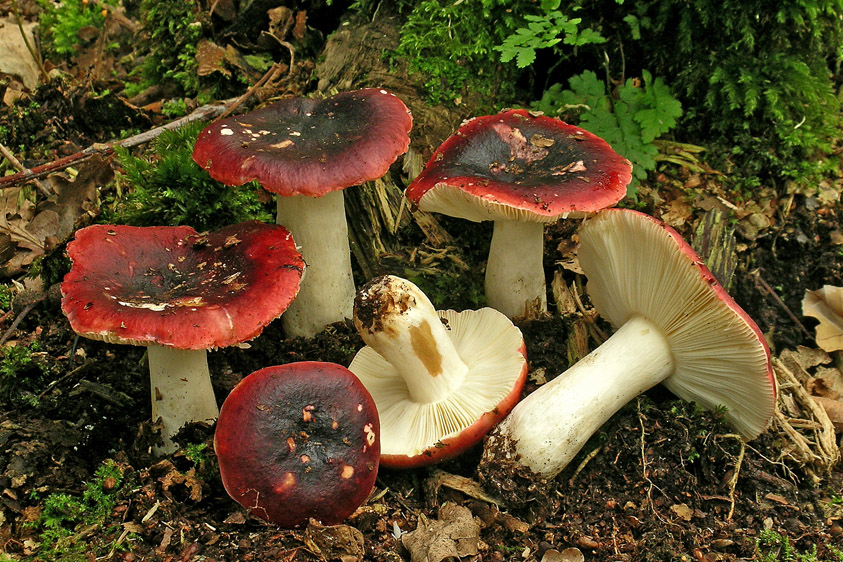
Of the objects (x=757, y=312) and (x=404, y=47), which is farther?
(x=404, y=47)

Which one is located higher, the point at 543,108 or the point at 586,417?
the point at 543,108

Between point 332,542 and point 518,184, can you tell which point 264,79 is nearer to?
point 518,184

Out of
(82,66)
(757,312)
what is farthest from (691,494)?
(82,66)

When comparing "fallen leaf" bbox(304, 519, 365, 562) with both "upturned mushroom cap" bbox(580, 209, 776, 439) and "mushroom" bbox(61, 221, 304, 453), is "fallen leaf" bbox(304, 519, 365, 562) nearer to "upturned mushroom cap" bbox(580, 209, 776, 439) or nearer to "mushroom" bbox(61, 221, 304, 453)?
"mushroom" bbox(61, 221, 304, 453)

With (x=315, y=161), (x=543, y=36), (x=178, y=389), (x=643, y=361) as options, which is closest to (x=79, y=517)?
(x=178, y=389)

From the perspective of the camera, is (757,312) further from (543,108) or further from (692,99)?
(543,108)
